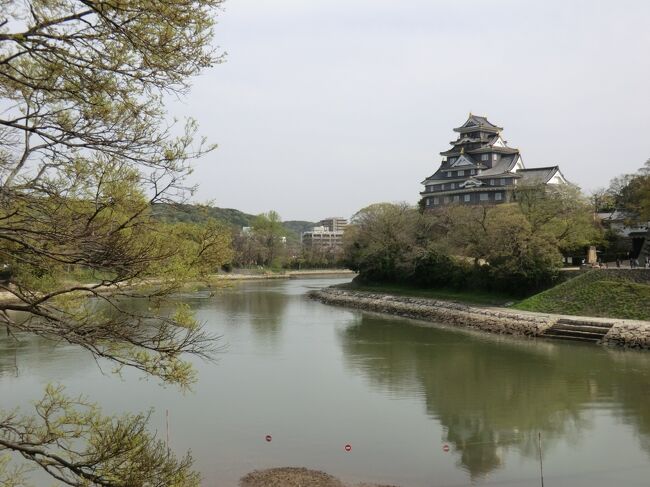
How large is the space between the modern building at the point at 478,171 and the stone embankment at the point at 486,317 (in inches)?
465

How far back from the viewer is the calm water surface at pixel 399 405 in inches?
357

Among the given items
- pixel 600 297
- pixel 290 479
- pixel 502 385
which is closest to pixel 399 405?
pixel 502 385

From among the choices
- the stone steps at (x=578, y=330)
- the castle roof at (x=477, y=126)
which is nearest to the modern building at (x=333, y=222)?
the castle roof at (x=477, y=126)

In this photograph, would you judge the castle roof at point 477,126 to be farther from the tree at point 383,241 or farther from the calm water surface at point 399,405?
the calm water surface at point 399,405

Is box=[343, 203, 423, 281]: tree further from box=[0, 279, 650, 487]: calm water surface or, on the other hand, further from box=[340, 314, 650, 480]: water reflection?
box=[0, 279, 650, 487]: calm water surface

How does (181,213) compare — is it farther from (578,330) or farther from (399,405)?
(578,330)

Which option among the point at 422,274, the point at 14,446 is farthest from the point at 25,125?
the point at 422,274

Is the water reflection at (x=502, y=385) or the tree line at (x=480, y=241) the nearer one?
the water reflection at (x=502, y=385)

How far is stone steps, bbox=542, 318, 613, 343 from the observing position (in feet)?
64.4

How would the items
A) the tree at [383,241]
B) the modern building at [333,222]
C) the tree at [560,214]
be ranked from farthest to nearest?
the modern building at [333,222]
the tree at [383,241]
the tree at [560,214]

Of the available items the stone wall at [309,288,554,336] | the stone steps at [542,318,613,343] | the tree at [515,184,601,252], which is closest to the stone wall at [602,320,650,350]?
the stone steps at [542,318,613,343]

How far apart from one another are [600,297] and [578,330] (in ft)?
9.23

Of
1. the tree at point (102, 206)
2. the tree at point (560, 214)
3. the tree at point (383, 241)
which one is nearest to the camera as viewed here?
the tree at point (102, 206)

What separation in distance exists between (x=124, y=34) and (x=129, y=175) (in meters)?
1.03
